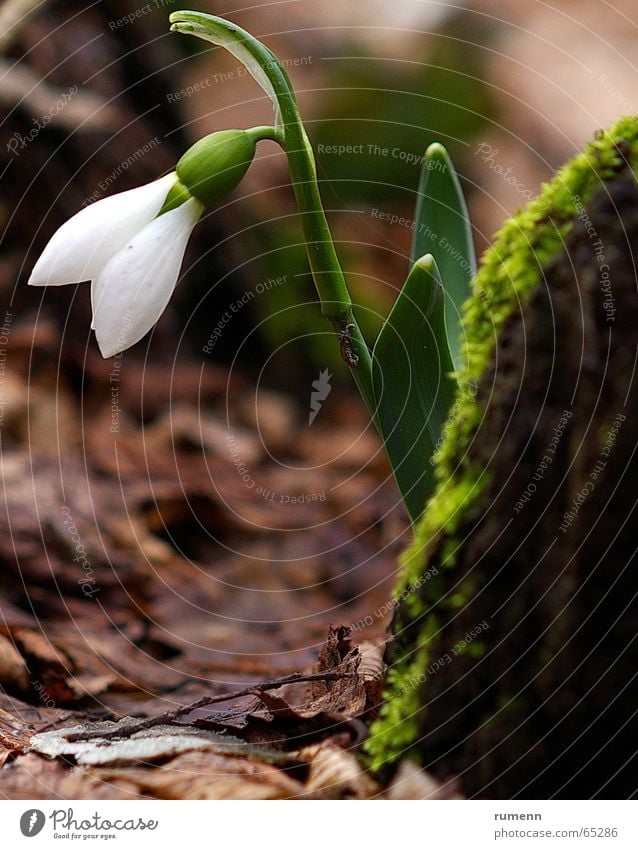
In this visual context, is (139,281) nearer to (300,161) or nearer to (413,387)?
(300,161)

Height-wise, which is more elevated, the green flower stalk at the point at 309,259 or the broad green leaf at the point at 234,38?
the broad green leaf at the point at 234,38

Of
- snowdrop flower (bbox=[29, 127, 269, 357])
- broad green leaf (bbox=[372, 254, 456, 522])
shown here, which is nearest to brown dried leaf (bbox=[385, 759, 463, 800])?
broad green leaf (bbox=[372, 254, 456, 522])

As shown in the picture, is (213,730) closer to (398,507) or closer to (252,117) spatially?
(398,507)

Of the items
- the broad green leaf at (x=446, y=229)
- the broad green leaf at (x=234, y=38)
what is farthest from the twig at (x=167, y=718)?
the broad green leaf at (x=234, y=38)

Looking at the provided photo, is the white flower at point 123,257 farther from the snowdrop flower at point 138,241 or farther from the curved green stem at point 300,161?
the curved green stem at point 300,161

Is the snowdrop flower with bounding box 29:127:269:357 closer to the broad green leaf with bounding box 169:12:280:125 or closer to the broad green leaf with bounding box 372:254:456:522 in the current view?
the broad green leaf with bounding box 169:12:280:125

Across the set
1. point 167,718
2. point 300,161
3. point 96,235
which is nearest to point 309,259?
point 300,161

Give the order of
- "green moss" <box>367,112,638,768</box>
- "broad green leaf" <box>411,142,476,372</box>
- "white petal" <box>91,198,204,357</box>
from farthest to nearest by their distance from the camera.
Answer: "broad green leaf" <box>411,142,476,372</box> < "white petal" <box>91,198,204,357</box> < "green moss" <box>367,112,638,768</box>
